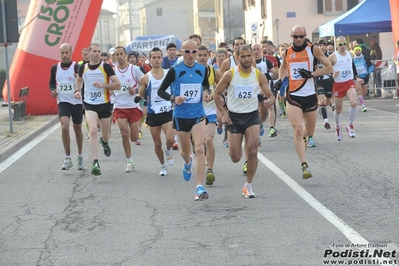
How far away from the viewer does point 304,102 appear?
11.6 m

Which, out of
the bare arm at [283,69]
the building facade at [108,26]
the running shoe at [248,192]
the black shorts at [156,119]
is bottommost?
the running shoe at [248,192]

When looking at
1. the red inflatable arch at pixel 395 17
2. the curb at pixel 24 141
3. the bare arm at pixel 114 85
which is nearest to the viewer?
the bare arm at pixel 114 85

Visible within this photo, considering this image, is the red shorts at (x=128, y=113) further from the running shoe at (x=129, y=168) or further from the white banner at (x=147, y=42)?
the white banner at (x=147, y=42)

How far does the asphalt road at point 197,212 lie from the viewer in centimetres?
723

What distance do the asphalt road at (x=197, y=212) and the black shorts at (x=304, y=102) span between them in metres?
0.90

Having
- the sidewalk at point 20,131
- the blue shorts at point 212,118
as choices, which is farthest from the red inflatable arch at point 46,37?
the blue shorts at point 212,118

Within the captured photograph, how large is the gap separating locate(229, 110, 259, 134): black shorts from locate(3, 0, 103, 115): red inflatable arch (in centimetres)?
1666

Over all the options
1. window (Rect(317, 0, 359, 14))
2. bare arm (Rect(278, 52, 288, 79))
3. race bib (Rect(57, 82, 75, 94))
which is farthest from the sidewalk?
window (Rect(317, 0, 359, 14))

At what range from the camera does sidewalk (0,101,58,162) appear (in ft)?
55.6

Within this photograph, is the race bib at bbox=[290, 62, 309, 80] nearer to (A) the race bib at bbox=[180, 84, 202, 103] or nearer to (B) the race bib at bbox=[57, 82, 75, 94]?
(A) the race bib at bbox=[180, 84, 202, 103]

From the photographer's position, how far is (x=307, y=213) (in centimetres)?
885

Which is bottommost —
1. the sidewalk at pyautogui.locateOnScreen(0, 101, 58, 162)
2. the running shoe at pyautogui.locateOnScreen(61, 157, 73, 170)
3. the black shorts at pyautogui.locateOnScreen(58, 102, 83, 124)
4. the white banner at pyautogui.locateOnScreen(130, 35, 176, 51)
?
the running shoe at pyautogui.locateOnScreen(61, 157, 73, 170)

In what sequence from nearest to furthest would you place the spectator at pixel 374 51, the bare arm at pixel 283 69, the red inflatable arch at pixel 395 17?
1. the bare arm at pixel 283 69
2. the red inflatable arch at pixel 395 17
3. the spectator at pixel 374 51

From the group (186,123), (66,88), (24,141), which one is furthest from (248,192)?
(24,141)
